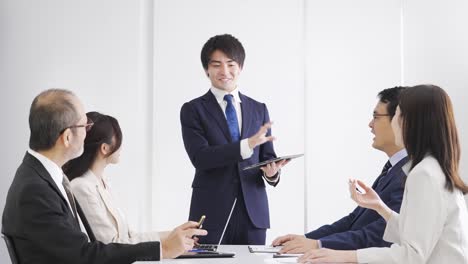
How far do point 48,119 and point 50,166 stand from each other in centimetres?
16

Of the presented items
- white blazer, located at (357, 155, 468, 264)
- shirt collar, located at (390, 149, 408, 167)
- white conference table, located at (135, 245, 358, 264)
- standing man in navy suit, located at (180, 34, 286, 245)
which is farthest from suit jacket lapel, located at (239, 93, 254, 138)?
white blazer, located at (357, 155, 468, 264)

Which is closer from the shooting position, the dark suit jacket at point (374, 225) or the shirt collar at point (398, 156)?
the dark suit jacket at point (374, 225)

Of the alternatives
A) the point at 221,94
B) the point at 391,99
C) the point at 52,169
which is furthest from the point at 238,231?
the point at 52,169

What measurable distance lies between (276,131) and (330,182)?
1.84 ft

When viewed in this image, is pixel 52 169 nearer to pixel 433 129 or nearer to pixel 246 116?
pixel 433 129

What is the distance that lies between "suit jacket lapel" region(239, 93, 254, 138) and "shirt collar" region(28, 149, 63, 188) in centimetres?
146

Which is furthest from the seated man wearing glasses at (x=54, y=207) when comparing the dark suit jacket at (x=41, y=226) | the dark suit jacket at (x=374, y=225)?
the dark suit jacket at (x=374, y=225)

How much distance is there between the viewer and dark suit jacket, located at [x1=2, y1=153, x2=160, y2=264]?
7.23 feet

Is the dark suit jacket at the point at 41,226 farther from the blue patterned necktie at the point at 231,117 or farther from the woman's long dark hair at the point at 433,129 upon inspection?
the blue patterned necktie at the point at 231,117

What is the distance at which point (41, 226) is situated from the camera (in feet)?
7.23

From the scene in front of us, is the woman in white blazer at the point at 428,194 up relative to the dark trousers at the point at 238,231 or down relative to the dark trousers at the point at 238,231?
up

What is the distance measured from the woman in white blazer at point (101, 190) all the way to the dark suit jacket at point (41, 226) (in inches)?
14.8

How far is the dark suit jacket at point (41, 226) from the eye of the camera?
220 cm

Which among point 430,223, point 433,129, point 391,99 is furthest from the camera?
point 391,99
